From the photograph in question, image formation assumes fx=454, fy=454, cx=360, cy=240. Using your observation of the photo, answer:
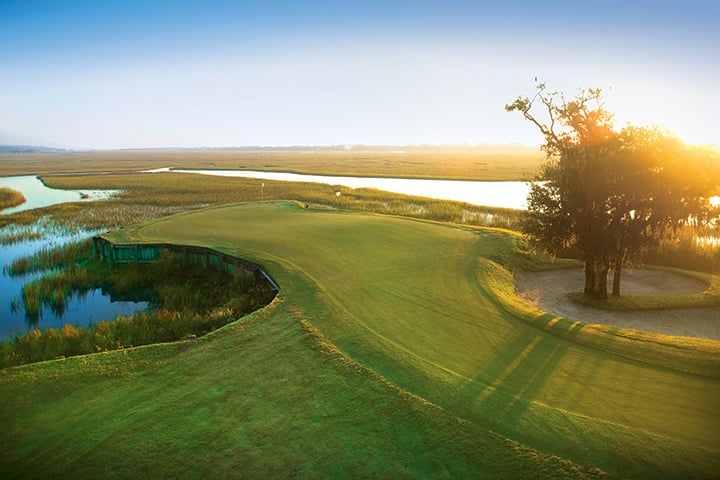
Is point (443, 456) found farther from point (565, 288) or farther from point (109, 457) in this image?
point (565, 288)

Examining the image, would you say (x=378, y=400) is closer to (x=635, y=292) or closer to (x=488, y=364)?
(x=488, y=364)

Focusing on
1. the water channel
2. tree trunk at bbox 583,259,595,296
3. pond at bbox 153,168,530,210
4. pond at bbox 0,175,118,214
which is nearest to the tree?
tree trunk at bbox 583,259,595,296

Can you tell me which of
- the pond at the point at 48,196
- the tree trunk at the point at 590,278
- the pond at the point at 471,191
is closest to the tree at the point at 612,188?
the tree trunk at the point at 590,278

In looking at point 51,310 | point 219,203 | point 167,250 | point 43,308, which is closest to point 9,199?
point 219,203

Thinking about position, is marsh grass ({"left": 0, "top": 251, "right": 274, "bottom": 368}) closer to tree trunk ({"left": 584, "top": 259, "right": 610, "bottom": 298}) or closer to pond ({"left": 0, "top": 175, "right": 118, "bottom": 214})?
tree trunk ({"left": 584, "top": 259, "right": 610, "bottom": 298})

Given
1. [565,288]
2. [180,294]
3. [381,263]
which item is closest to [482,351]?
[381,263]
